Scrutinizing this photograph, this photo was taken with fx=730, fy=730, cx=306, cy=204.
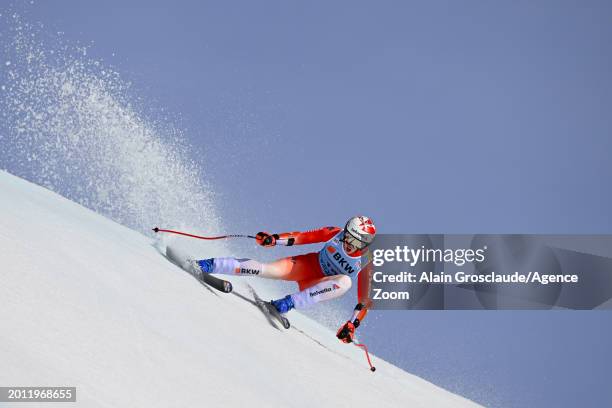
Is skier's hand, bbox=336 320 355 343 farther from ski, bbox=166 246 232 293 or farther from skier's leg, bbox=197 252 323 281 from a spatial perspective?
ski, bbox=166 246 232 293

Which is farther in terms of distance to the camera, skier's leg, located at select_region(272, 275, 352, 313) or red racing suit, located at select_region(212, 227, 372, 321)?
red racing suit, located at select_region(212, 227, 372, 321)

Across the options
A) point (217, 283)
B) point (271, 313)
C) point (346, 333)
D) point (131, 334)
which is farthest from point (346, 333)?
point (131, 334)

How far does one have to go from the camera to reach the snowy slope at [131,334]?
11.3 feet

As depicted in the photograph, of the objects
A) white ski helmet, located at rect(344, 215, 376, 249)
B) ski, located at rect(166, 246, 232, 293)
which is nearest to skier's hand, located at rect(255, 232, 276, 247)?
ski, located at rect(166, 246, 232, 293)

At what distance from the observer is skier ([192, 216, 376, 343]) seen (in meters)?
7.32

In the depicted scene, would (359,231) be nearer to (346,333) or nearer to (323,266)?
(323,266)

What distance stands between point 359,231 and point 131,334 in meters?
3.88

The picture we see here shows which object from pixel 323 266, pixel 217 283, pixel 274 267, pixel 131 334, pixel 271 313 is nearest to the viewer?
pixel 131 334

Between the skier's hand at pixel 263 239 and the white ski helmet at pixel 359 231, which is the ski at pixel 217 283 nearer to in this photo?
the skier's hand at pixel 263 239

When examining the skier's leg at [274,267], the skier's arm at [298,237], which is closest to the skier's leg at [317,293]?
the skier's leg at [274,267]

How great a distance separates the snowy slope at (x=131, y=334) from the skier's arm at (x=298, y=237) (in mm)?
756

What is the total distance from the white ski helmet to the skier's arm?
22 centimetres

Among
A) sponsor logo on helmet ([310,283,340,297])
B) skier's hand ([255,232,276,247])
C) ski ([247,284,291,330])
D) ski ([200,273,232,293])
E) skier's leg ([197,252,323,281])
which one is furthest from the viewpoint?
sponsor logo on helmet ([310,283,340,297])

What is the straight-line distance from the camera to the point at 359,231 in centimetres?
766
